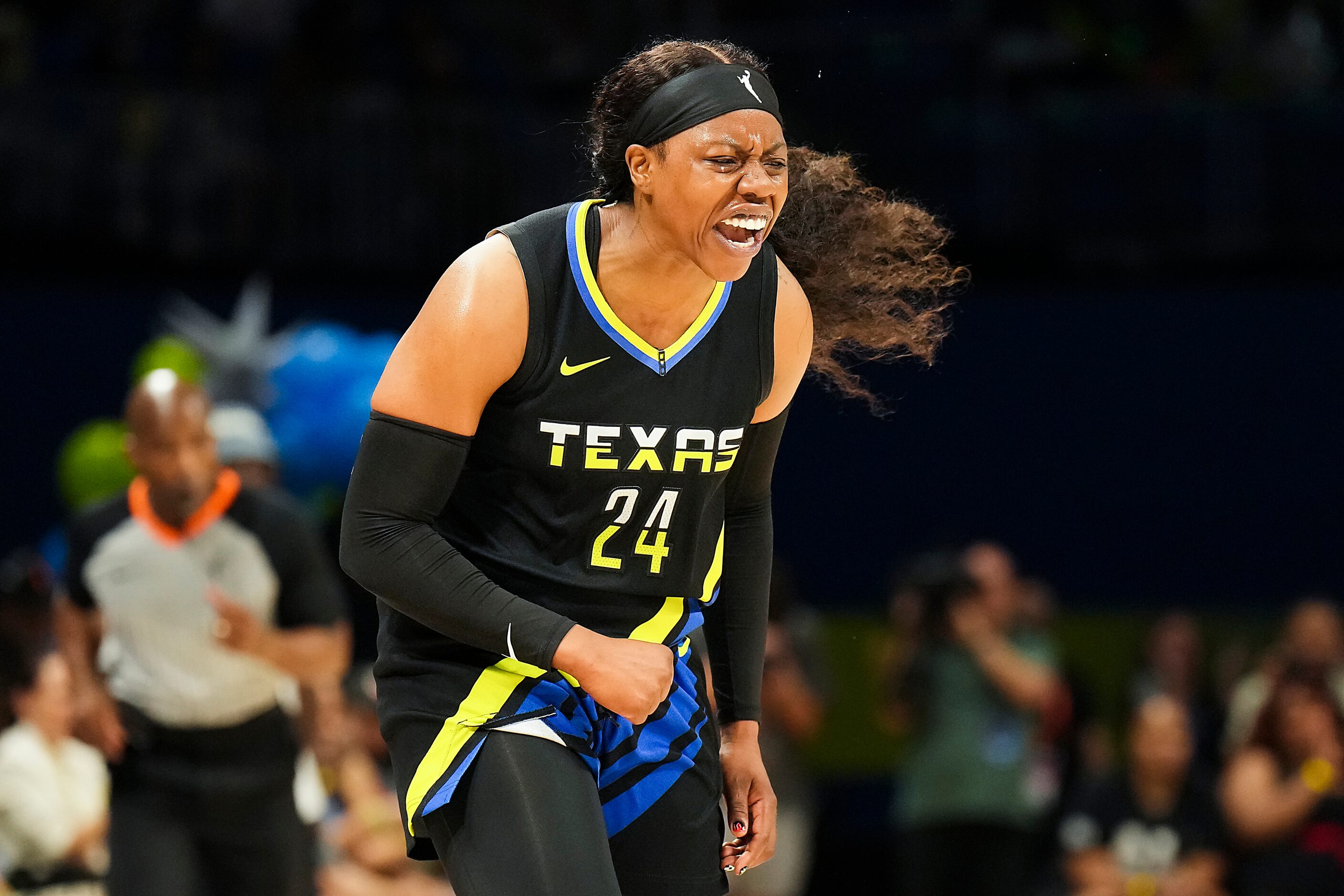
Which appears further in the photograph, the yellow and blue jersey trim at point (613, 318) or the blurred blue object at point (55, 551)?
the blurred blue object at point (55, 551)

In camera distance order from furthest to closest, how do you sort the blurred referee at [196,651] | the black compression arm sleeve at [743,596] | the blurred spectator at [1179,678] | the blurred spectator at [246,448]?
the blurred spectator at [1179,678], the blurred spectator at [246,448], the blurred referee at [196,651], the black compression arm sleeve at [743,596]

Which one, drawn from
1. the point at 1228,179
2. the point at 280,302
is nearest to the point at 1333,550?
the point at 1228,179

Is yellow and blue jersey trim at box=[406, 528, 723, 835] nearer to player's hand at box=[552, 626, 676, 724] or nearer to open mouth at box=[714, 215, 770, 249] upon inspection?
player's hand at box=[552, 626, 676, 724]

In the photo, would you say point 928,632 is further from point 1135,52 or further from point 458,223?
point 1135,52

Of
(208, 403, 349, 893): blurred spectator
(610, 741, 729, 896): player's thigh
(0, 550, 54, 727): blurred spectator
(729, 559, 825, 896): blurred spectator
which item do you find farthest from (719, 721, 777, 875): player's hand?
(0, 550, 54, 727): blurred spectator

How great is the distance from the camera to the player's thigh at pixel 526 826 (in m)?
2.46

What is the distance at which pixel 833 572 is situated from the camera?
8.50 meters

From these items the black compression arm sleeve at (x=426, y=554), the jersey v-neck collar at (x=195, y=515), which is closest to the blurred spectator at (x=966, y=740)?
the jersey v-neck collar at (x=195, y=515)

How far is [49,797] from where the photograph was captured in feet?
18.8

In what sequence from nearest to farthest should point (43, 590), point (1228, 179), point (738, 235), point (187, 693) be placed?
point (738, 235)
point (187, 693)
point (43, 590)
point (1228, 179)

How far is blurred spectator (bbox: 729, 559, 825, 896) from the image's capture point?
654 cm

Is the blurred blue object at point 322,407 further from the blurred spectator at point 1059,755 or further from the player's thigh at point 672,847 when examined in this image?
the player's thigh at point 672,847

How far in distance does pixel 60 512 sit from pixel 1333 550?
5802mm

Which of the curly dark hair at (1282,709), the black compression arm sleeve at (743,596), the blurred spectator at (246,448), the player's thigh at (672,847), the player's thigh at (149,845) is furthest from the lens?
the curly dark hair at (1282,709)
